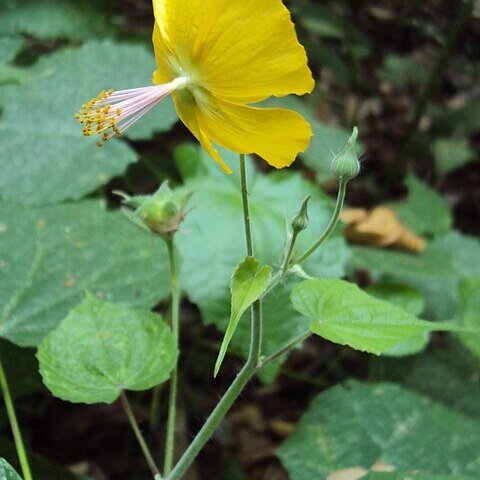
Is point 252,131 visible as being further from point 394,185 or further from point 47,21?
point 394,185

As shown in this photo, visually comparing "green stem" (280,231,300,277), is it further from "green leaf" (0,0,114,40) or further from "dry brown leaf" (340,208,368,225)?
"green leaf" (0,0,114,40)

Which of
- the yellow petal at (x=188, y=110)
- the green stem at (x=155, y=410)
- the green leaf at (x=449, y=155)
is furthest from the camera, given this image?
the green leaf at (x=449, y=155)

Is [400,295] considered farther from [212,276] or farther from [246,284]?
[246,284]

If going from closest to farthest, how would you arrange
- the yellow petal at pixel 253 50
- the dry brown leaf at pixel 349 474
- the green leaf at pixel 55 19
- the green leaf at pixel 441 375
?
the yellow petal at pixel 253 50
the dry brown leaf at pixel 349 474
the green leaf at pixel 441 375
the green leaf at pixel 55 19

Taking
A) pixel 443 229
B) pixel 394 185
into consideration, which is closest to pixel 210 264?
pixel 443 229

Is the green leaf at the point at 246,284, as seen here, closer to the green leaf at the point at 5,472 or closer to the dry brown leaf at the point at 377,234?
the green leaf at the point at 5,472

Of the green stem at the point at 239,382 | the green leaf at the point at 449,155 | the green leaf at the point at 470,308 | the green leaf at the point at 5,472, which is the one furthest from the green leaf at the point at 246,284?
the green leaf at the point at 449,155

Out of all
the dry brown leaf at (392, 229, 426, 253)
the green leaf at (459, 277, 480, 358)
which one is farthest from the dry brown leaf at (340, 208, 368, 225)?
the green leaf at (459, 277, 480, 358)
